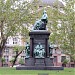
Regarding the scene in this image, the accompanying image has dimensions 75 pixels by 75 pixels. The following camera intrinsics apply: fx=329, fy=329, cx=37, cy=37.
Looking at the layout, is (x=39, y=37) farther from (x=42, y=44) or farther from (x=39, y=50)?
(x=39, y=50)

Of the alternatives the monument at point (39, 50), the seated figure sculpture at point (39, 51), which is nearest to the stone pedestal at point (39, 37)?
the monument at point (39, 50)

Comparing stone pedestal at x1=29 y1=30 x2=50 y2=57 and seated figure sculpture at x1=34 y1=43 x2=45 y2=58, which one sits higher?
stone pedestal at x1=29 y1=30 x2=50 y2=57

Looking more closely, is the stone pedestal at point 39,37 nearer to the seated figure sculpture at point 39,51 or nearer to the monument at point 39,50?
the monument at point 39,50

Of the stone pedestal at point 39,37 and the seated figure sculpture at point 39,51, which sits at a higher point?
the stone pedestal at point 39,37

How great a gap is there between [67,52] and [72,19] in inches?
223

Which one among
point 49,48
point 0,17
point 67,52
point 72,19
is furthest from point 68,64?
point 49,48

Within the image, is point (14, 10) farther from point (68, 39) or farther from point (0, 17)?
point (68, 39)

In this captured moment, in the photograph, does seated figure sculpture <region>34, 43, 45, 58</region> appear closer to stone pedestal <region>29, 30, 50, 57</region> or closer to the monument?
the monument

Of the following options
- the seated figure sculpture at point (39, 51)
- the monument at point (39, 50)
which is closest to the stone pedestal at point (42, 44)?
the monument at point (39, 50)

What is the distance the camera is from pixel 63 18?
3881 centimetres

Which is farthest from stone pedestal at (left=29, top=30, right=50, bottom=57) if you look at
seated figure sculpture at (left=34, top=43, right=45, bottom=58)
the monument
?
seated figure sculpture at (left=34, top=43, right=45, bottom=58)

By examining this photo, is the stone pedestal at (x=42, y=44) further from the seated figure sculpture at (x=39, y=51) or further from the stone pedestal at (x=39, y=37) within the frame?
the seated figure sculpture at (x=39, y=51)

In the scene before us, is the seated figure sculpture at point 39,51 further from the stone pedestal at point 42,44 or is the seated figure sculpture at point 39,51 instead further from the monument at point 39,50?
the stone pedestal at point 42,44

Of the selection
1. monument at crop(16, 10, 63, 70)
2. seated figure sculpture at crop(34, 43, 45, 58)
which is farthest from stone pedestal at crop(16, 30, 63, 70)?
seated figure sculpture at crop(34, 43, 45, 58)
